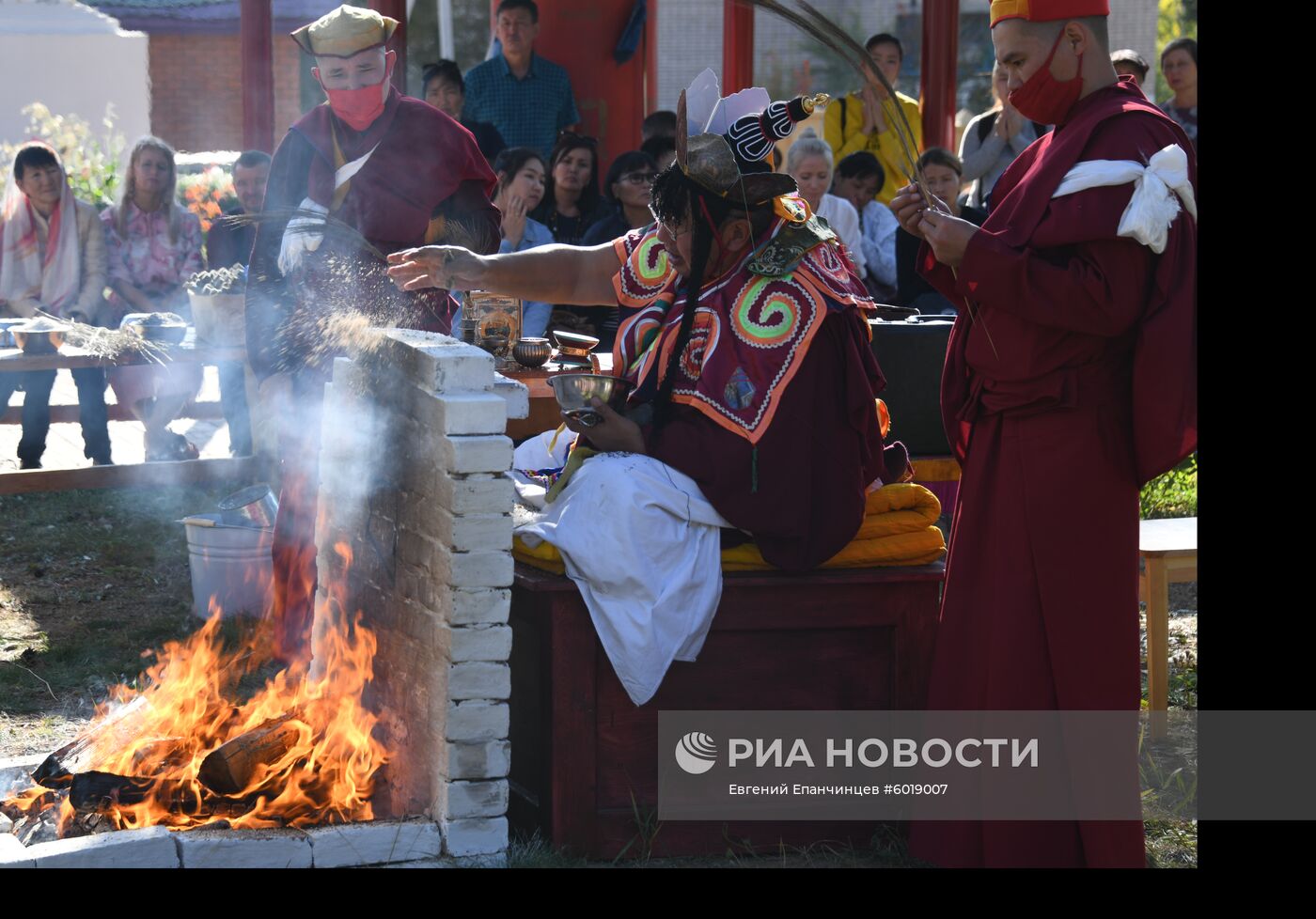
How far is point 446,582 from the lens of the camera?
3.54 metres

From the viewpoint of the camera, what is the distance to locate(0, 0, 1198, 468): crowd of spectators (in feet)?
26.0

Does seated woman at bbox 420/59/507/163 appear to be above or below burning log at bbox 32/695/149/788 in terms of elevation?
above

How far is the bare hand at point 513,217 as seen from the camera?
7.25 meters

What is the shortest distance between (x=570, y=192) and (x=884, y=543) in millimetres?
4349

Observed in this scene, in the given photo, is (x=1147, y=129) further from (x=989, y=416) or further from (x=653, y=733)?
(x=653, y=733)

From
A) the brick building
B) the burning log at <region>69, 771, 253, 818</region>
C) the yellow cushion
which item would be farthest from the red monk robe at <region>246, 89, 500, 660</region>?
the brick building

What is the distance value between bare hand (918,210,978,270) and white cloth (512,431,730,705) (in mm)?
818

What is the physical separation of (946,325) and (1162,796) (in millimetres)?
1977

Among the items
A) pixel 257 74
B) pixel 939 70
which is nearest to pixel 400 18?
pixel 257 74

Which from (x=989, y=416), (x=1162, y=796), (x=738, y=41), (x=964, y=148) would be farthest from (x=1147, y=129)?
(x=738, y=41)

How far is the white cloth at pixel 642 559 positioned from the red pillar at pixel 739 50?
7007 mm

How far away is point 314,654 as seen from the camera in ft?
15.1

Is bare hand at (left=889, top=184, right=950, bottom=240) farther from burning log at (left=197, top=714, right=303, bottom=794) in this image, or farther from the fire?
burning log at (left=197, top=714, right=303, bottom=794)

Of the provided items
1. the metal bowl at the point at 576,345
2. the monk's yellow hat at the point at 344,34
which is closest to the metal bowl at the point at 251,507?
the metal bowl at the point at 576,345
